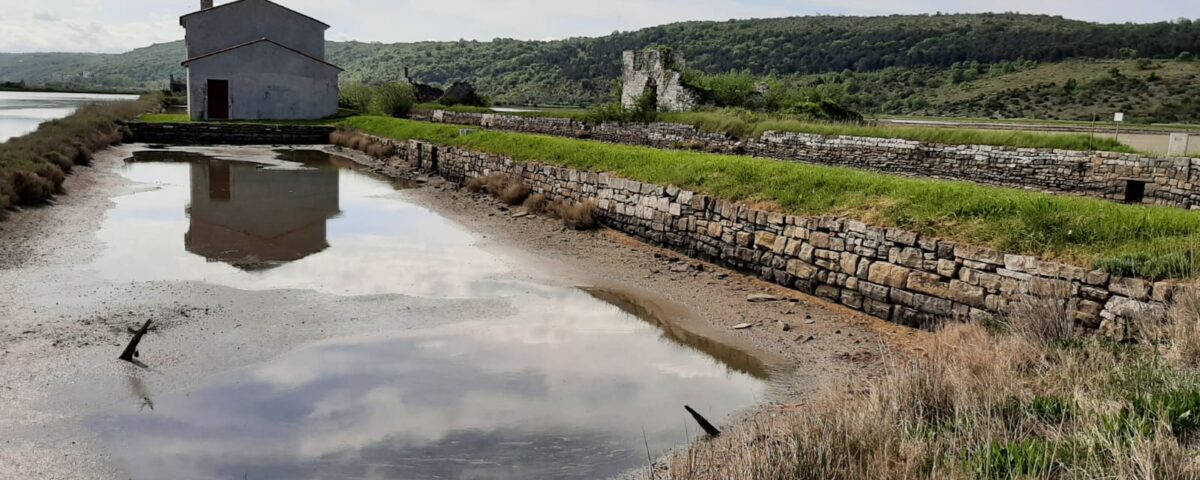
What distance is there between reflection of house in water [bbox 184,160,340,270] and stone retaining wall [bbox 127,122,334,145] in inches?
375

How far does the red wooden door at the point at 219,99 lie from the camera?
3794cm

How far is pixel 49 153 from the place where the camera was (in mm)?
20016

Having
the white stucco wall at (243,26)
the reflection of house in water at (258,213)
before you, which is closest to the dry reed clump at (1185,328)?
the reflection of house in water at (258,213)

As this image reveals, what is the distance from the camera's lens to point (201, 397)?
22.0 ft

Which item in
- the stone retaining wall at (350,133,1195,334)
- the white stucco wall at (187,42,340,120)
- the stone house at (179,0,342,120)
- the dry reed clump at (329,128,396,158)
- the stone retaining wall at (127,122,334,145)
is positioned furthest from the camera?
the stone house at (179,0,342,120)

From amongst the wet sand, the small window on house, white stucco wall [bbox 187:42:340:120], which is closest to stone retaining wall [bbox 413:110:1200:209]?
the small window on house

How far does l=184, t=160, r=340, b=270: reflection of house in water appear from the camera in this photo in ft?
41.1

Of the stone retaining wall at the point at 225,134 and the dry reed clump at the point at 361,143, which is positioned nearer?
the dry reed clump at the point at 361,143

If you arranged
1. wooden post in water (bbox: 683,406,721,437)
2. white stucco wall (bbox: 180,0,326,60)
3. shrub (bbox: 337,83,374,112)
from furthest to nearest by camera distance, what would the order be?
shrub (bbox: 337,83,374,112) < white stucco wall (bbox: 180,0,326,60) < wooden post in water (bbox: 683,406,721,437)

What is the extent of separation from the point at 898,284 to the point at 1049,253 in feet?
5.22

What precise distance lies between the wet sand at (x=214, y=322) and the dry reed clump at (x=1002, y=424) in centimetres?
130

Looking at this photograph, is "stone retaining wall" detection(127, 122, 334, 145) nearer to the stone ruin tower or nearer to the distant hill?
the stone ruin tower

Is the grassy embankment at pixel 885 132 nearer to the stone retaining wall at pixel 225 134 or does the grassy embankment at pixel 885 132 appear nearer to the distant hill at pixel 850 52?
the stone retaining wall at pixel 225 134

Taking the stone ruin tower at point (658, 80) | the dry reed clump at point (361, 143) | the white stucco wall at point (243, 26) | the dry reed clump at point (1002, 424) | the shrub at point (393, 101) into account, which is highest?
the white stucco wall at point (243, 26)
